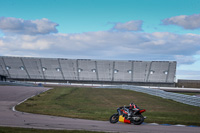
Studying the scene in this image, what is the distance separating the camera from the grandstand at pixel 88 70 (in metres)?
79.9

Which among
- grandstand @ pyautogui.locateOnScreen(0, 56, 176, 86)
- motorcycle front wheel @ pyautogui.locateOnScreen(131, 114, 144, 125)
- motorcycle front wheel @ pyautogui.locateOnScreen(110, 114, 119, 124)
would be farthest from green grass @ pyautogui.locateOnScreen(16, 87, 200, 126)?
grandstand @ pyautogui.locateOnScreen(0, 56, 176, 86)

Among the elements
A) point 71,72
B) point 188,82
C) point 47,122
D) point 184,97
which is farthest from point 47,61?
point 47,122

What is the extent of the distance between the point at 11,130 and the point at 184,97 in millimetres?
21531

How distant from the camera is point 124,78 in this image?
8056 cm

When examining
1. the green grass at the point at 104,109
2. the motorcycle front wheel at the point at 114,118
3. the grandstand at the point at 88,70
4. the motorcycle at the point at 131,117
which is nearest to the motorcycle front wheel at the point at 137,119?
the motorcycle at the point at 131,117

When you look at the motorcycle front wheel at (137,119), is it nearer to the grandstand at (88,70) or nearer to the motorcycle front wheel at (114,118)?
the motorcycle front wheel at (114,118)

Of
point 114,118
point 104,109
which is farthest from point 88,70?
point 114,118

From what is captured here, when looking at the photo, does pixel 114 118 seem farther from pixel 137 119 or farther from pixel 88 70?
pixel 88 70

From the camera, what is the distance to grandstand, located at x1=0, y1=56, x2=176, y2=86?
79.9 meters

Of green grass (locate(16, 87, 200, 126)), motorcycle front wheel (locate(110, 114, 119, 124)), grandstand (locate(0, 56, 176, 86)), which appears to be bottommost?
green grass (locate(16, 87, 200, 126))

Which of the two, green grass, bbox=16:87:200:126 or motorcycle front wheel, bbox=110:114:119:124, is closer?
motorcycle front wheel, bbox=110:114:119:124

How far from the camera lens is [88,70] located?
276 ft

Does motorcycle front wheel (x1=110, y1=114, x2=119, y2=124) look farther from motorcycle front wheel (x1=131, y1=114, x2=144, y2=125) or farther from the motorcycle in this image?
motorcycle front wheel (x1=131, y1=114, x2=144, y2=125)

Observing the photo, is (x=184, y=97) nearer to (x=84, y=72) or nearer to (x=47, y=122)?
(x=47, y=122)
